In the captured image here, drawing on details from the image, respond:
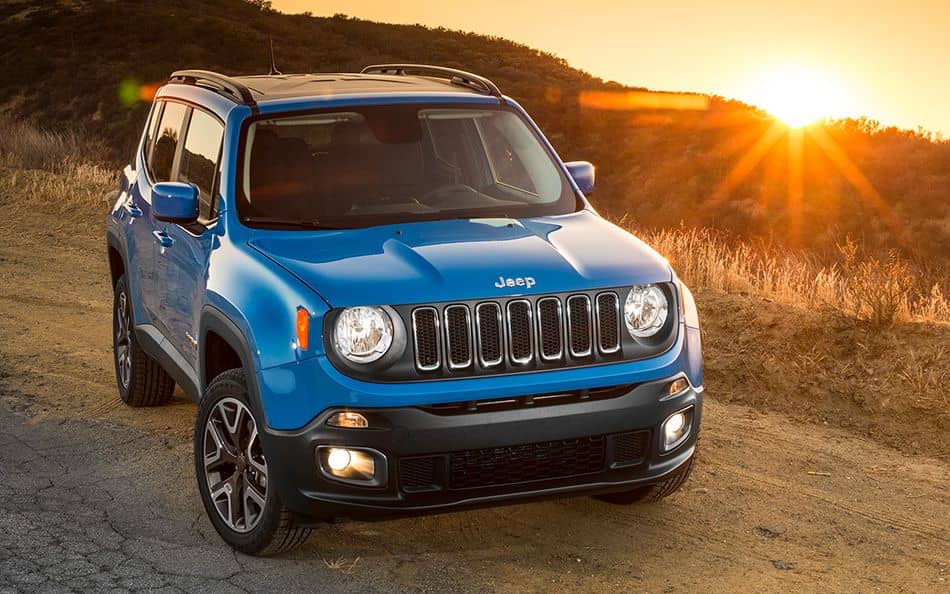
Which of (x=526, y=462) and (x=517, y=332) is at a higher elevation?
(x=517, y=332)

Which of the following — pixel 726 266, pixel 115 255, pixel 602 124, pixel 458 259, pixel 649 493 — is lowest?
pixel 602 124

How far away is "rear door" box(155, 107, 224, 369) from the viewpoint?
5.78 meters

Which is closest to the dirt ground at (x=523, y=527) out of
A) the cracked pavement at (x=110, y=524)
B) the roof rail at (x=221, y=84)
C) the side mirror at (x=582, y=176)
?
the cracked pavement at (x=110, y=524)

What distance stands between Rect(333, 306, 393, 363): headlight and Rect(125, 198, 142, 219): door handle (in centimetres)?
285

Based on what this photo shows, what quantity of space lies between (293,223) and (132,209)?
2.11m

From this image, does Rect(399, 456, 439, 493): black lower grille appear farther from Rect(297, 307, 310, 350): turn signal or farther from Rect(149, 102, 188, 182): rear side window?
Rect(149, 102, 188, 182): rear side window

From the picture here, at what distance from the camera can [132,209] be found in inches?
287

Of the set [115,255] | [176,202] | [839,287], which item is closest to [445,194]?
[176,202]

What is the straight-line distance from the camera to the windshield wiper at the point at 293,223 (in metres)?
5.49

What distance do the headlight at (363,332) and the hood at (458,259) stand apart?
0.20 ft

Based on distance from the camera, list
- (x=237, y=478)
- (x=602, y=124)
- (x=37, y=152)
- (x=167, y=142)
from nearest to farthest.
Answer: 1. (x=237, y=478)
2. (x=167, y=142)
3. (x=37, y=152)
4. (x=602, y=124)

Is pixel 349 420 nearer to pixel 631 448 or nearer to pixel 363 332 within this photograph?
pixel 363 332

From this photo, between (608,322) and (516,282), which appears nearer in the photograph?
(516,282)

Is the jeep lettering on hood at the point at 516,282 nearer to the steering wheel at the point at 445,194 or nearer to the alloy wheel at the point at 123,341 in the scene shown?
the steering wheel at the point at 445,194
